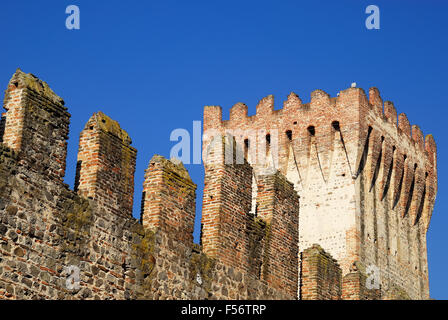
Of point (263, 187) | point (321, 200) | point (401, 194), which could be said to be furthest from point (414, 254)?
point (263, 187)

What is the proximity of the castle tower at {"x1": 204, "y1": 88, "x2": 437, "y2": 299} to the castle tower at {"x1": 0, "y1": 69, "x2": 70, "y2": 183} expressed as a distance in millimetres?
18140

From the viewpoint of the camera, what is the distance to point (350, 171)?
3206 centimetres

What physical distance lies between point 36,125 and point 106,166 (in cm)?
154

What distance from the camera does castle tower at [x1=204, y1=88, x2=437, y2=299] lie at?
31.6 m

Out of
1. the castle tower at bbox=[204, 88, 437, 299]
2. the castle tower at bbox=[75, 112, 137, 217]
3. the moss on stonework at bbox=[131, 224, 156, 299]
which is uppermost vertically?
the castle tower at bbox=[204, 88, 437, 299]

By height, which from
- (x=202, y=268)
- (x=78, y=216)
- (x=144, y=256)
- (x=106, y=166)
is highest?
(x=106, y=166)

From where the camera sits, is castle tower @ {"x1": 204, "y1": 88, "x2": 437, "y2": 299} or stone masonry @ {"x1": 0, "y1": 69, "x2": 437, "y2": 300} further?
castle tower @ {"x1": 204, "y1": 88, "x2": 437, "y2": 299}

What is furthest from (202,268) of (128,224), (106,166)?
(106,166)

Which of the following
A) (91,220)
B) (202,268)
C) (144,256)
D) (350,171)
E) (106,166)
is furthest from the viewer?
(350,171)

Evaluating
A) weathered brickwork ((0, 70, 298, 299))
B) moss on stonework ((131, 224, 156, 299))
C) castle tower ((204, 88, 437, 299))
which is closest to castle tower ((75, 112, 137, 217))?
weathered brickwork ((0, 70, 298, 299))

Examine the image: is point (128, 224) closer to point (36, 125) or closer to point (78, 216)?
point (78, 216)

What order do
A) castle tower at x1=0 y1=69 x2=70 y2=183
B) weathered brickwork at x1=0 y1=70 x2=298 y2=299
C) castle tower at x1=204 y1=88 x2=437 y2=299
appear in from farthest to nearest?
castle tower at x1=204 y1=88 x2=437 y2=299
castle tower at x1=0 y1=69 x2=70 y2=183
weathered brickwork at x1=0 y1=70 x2=298 y2=299

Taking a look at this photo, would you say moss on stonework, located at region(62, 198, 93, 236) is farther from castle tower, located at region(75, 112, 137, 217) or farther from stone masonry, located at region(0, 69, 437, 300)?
castle tower, located at region(75, 112, 137, 217)

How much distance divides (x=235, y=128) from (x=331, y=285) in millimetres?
15277
